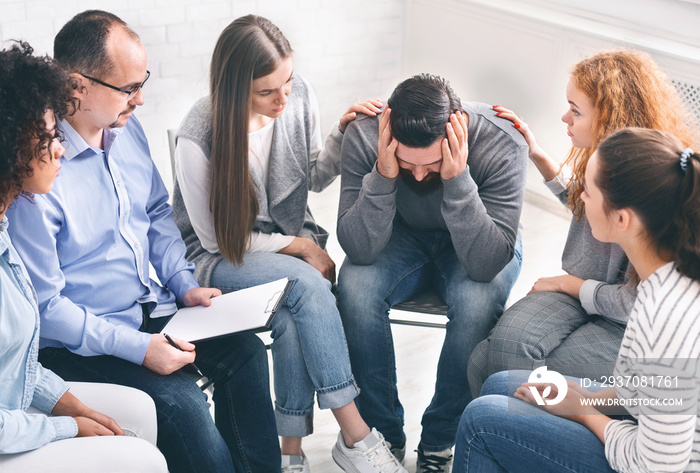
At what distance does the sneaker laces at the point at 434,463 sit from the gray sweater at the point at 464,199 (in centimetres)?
49

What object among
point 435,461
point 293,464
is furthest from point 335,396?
point 435,461

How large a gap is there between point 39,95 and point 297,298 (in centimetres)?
77

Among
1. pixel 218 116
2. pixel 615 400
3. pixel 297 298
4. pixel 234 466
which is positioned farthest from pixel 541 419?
pixel 218 116

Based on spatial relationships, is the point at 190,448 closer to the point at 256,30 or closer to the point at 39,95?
the point at 39,95

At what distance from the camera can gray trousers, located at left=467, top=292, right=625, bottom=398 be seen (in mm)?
1682

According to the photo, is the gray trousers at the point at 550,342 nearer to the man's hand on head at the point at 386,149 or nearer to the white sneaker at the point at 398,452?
the white sneaker at the point at 398,452

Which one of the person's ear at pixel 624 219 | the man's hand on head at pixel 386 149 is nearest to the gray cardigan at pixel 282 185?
the man's hand on head at pixel 386 149

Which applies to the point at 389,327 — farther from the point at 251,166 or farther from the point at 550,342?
the point at 251,166

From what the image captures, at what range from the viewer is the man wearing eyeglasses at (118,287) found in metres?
1.58

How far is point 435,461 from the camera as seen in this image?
6.48 feet

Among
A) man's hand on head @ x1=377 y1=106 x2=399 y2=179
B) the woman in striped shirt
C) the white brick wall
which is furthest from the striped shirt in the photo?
the white brick wall

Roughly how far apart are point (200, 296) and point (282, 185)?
0.41 m

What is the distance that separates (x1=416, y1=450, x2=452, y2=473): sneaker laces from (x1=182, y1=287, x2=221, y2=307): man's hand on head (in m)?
0.70

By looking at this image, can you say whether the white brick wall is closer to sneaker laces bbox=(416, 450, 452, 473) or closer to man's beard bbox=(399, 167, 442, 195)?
man's beard bbox=(399, 167, 442, 195)
